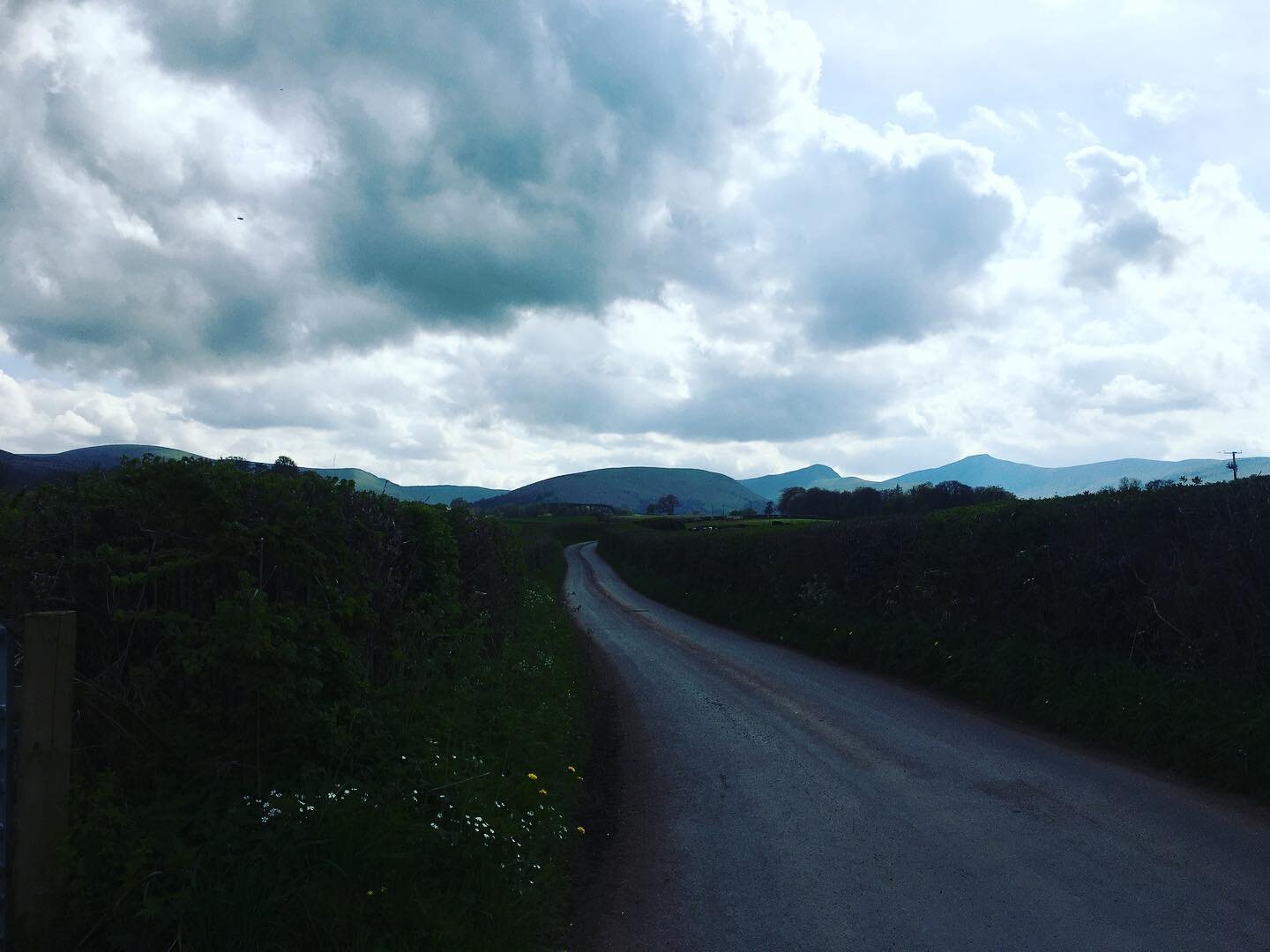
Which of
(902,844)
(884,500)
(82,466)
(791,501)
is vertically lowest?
Result: (902,844)

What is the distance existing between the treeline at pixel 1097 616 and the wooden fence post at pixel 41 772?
885 centimetres

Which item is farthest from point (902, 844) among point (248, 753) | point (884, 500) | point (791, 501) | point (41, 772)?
point (791, 501)

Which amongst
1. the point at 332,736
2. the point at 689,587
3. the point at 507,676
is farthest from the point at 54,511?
the point at 689,587

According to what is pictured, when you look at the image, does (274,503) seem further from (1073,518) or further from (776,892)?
(1073,518)

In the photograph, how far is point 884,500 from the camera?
63.6 meters

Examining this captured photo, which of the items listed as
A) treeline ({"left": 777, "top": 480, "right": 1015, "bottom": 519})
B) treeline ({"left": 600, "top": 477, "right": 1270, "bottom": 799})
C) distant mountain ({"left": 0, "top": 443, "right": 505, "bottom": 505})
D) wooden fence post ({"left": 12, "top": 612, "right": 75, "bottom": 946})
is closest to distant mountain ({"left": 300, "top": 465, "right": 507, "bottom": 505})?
distant mountain ({"left": 0, "top": 443, "right": 505, "bottom": 505})

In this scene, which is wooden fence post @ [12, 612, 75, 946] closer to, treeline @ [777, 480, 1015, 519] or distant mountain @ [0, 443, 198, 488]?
distant mountain @ [0, 443, 198, 488]

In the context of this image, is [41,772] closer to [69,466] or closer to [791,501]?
[69,466]

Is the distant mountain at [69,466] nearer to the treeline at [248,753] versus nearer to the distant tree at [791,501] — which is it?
the treeline at [248,753]

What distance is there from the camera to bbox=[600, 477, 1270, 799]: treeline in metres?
8.44

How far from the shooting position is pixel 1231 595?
8.91 metres

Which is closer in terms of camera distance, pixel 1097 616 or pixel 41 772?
pixel 41 772

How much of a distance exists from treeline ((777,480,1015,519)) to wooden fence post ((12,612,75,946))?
16.0 meters

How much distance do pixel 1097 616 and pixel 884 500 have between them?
54.5 metres
